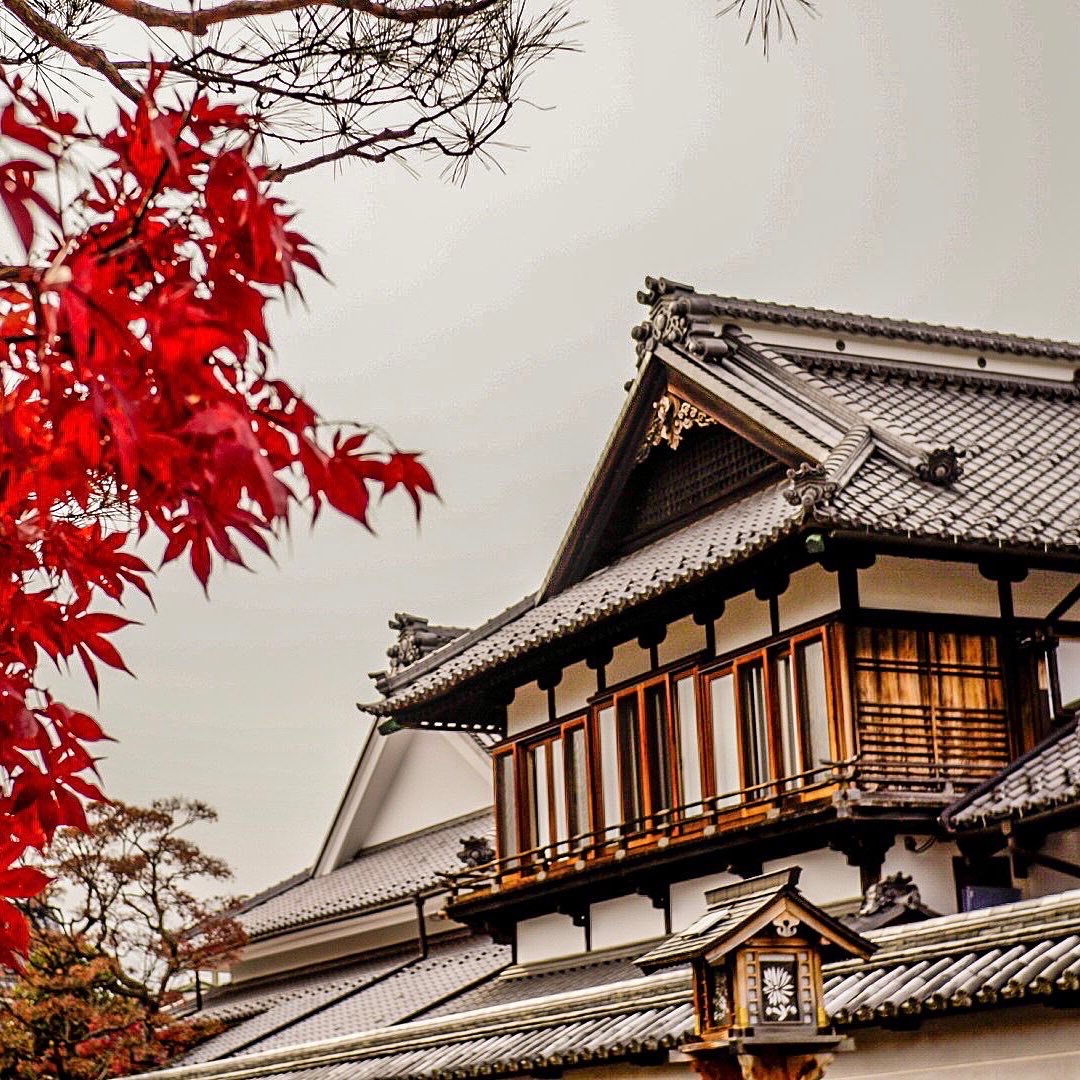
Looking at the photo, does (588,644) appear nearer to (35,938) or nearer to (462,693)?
(462,693)

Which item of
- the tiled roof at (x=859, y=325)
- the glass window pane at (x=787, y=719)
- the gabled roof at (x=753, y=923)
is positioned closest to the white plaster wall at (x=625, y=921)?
the glass window pane at (x=787, y=719)

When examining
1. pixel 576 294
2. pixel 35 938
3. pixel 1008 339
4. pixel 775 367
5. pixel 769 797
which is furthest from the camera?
pixel 576 294

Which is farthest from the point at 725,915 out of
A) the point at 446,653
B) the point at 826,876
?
the point at 446,653

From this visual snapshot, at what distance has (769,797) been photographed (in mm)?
13438

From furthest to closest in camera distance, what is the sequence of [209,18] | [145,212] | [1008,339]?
[1008,339] → [209,18] → [145,212]

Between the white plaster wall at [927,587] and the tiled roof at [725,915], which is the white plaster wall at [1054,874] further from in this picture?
the tiled roof at [725,915]

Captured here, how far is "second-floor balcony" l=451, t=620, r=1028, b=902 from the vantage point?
1298cm

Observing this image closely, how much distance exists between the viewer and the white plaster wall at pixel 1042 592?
13953 mm

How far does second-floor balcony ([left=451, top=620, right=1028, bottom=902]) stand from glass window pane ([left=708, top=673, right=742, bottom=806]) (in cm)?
1

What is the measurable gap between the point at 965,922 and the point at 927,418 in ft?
21.1

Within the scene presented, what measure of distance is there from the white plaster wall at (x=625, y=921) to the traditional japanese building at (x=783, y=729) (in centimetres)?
4

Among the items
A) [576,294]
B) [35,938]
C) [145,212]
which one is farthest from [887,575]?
[576,294]

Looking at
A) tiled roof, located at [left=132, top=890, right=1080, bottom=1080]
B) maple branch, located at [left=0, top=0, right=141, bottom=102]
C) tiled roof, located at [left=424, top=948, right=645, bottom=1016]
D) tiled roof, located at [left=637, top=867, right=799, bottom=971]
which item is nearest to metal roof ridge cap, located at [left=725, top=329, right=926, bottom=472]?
tiled roof, located at [left=132, top=890, right=1080, bottom=1080]


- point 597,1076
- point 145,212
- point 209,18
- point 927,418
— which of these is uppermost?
point 927,418
